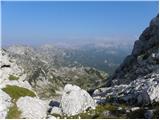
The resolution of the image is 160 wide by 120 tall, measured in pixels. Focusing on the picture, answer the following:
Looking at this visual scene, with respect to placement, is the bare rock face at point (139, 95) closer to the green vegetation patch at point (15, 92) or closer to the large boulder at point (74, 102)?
the large boulder at point (74, 102)

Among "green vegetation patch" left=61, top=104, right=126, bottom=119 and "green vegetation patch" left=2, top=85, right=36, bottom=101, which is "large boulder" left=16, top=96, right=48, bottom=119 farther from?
"green vegetation patch" left=61, top=104, right=126, bottom=119

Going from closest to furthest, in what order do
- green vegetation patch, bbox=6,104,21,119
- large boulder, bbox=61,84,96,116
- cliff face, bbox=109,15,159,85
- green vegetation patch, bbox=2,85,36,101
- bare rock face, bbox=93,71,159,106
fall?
green vegetation patch, bbox=6,104,21,119
bare rock face, bbox=93,71,159,106
large boulder, bbox=61,84,96,116
green vegetation patch, bbox=2,85,36,101
cliff face, bbox=109,15,159,85

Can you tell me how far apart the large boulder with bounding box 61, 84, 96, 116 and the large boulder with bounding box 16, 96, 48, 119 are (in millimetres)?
3204

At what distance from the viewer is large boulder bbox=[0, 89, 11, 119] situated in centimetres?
4947

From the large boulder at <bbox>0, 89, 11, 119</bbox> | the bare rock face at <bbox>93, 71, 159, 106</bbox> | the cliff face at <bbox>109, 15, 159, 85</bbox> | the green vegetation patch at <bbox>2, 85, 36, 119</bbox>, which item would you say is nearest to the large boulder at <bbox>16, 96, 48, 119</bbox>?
the green vegetation patch at <bbox>2, 85, 36, 119</bbox>

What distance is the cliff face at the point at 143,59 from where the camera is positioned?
259 feet

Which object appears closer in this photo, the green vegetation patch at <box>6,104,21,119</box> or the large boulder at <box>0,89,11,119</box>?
the green vegetation patch at <box>6,104,21,119</box>

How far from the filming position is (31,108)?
51.8 meters

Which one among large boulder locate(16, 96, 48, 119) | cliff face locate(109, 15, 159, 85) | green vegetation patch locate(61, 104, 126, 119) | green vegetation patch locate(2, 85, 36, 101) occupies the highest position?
cliff face locate(109, 15, 159, 85)

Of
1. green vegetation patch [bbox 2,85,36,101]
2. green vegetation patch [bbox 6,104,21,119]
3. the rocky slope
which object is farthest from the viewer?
green vegetation patch [bbox 2,85,36,101]

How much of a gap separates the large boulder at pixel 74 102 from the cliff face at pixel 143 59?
952 inches

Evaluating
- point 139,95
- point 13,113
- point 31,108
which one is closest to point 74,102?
point 31,108

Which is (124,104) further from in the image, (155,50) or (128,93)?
(155,50)

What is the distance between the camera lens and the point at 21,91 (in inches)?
2406
